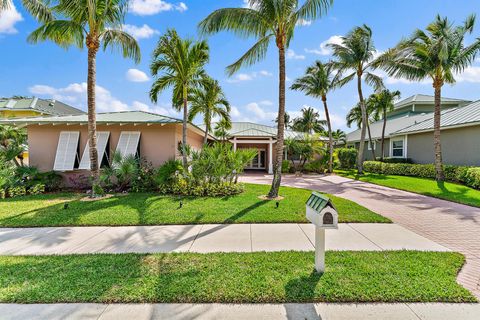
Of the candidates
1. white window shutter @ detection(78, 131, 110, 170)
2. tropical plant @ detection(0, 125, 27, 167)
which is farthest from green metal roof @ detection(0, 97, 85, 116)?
white window shutter @ detection(78, 131, 110, 170)

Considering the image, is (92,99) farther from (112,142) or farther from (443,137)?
(443,137)

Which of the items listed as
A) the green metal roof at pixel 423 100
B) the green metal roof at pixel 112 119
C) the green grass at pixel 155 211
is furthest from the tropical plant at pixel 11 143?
the green metal roof at pixel 423 100

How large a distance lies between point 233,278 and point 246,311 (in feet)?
2.24

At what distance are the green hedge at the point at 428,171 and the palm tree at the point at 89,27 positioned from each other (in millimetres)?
18791

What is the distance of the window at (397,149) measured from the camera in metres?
20.9

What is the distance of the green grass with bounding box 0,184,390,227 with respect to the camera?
6590mm

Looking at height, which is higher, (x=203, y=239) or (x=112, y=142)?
(x=112, y=142)

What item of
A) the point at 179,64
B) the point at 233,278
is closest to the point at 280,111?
the point at 179,64

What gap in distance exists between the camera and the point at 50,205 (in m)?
8.38

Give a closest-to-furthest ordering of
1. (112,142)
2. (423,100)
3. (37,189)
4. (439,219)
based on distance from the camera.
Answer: (439,219)
(37,189)
(112,142)
(423,100)

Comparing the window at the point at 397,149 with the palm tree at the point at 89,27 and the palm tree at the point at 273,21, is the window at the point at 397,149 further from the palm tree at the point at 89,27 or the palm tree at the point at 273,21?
the palm tree at the point at 89,27

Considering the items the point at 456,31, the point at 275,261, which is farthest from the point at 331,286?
the point at 456,31

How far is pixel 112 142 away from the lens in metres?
12.4

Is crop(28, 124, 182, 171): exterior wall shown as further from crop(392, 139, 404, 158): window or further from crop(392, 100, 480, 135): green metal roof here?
crop(392, 139, 404, 158): window
